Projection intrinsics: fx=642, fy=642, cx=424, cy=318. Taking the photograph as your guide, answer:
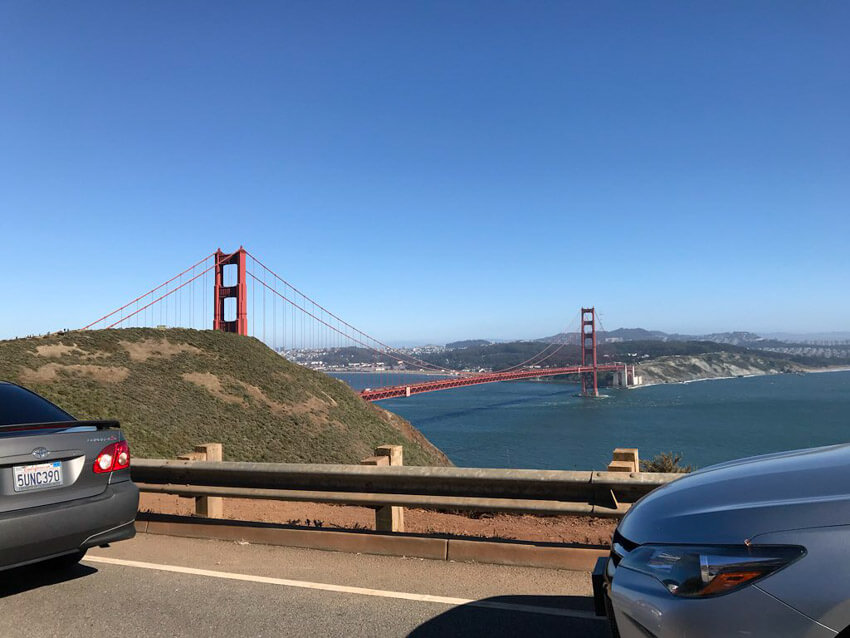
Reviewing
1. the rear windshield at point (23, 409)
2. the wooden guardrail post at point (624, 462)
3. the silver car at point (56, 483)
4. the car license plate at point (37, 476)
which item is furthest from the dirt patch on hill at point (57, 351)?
the wooden guardrail post at point (624, 462)

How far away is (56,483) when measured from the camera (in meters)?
4.12

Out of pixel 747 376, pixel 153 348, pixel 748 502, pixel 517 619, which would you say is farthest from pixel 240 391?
pixel 747 376

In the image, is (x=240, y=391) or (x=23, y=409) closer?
(x=23, y=409)

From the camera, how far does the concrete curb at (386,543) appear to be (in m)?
4.68

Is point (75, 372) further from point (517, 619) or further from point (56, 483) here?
point (517, 619)

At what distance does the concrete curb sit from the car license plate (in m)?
1.92

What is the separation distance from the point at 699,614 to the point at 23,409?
4402 millimetres

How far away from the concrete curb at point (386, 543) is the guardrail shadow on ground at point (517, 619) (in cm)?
60

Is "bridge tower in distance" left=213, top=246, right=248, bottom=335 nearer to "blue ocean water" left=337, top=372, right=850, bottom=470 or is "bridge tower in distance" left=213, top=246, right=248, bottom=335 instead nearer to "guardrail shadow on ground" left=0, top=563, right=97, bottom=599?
"blue ocean water" left=337, top=372, right=850, bottom=470

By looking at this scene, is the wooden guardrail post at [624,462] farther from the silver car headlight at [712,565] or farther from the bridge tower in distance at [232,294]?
the bridge tower in distance at [232,294]

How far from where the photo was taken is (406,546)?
16.7 ft

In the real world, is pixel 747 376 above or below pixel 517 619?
below

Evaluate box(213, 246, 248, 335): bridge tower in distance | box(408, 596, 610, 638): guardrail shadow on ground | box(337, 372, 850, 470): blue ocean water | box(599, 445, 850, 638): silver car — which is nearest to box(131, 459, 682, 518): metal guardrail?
box(408, 596, 610, 638): guardrail shadow on ground

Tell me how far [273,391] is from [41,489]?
32.7 m
